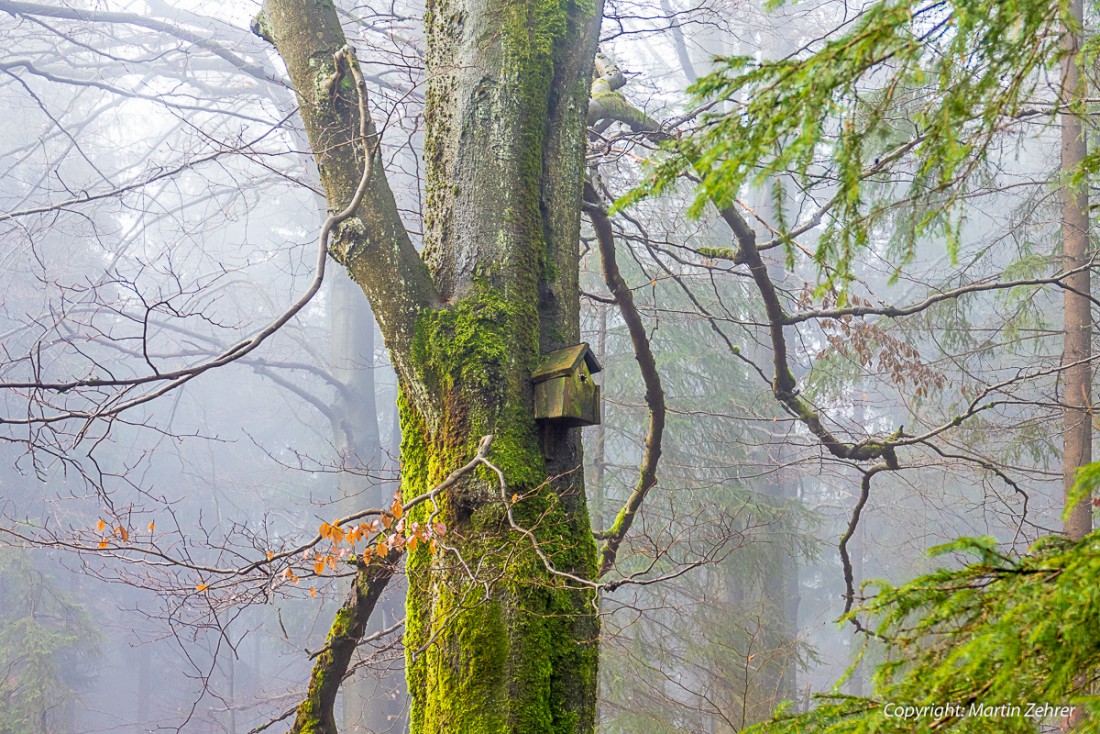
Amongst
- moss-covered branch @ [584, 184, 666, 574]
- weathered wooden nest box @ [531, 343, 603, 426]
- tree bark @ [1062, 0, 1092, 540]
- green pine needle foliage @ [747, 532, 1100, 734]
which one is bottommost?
green pine needle foliage @ [747, 532, 1100, 734]

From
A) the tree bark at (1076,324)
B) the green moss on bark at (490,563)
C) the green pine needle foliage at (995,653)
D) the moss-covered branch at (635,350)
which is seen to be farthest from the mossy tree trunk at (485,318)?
the tree bark at (1076,324)

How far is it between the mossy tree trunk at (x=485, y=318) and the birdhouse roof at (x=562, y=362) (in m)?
0.06

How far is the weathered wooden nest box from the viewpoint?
101 inches

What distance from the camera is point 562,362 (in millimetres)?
2635

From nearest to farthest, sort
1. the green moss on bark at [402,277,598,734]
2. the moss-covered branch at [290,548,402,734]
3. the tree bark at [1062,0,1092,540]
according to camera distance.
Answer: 1. the green moss on bark at [402,277,598,734]
2. the moss-covered branch at [290,548,402,734]
3. the tree bark at [1062,0,1092,540]

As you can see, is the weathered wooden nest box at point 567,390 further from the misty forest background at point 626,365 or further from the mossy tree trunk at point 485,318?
the misty forest background at point 626,365

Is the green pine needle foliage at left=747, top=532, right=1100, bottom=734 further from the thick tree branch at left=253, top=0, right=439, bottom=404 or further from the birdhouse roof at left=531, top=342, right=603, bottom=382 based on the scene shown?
the thick tree branch at left=253, top=0, right=439, bottom=404

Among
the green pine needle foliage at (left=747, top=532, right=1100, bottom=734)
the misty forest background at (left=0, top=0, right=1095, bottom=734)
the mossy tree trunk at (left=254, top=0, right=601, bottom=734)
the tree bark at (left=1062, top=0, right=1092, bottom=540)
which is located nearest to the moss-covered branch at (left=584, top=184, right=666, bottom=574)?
the misty forest background at (left=0, top=0, right=1095, bottom=734)

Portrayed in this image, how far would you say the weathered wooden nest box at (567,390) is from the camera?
2.56 meters

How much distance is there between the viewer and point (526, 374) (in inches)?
105

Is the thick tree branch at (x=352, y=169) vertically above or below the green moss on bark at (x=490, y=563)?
above

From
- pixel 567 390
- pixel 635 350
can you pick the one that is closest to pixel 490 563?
pixel 567 390

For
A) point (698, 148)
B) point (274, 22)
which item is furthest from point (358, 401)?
point (698, 148)

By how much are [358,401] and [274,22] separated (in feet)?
34.0
